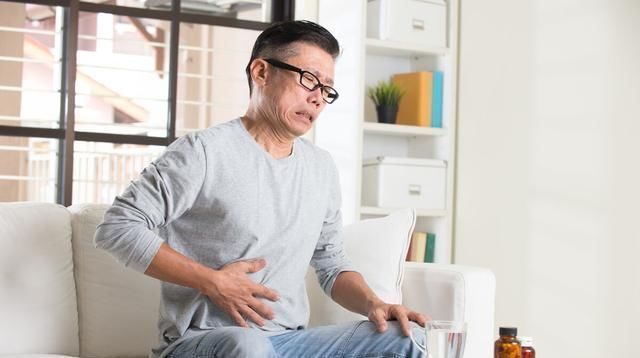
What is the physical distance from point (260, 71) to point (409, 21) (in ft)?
6.08

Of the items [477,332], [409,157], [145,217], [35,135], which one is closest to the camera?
[145,217]

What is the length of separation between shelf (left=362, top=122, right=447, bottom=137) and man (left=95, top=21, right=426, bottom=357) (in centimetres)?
157

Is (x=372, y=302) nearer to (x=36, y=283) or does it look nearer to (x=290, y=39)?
(x=290, y=39)

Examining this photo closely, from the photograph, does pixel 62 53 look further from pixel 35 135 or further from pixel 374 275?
pixel 374 275

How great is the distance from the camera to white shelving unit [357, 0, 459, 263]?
3.87 meters

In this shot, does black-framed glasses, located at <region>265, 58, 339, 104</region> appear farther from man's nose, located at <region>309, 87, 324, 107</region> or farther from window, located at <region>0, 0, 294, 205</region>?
window, located at <region>0, 0, 294, 205</region>

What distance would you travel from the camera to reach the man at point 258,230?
185 cm

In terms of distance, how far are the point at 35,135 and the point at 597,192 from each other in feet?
7.05

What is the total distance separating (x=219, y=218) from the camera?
2.00 meters

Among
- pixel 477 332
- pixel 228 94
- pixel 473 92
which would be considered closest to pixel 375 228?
pixel 477 332

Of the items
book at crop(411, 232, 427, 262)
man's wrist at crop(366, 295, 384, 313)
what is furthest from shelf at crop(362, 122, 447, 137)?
man's wrist at crop(366, 295, 384, 313)

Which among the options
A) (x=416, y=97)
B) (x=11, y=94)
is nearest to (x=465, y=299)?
(x=416, y=97)

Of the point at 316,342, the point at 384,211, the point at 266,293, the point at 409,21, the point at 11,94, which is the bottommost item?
the point at 316,342

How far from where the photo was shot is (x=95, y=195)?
6.96m
